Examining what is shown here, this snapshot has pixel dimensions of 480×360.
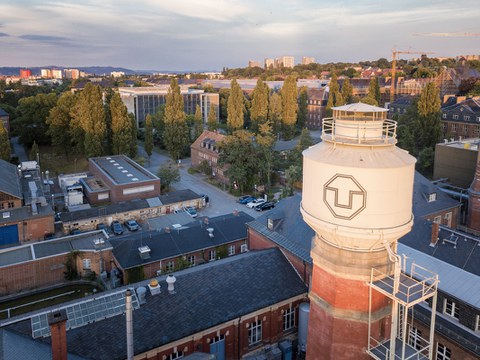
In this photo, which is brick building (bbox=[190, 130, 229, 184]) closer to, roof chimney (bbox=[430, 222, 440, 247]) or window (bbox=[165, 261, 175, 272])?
window (bbox=[165, 261, 175, 272])

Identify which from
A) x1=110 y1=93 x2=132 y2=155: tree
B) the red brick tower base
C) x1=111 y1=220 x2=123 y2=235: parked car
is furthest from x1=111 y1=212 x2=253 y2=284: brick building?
x1=110 y1=93 x2=132 y2=155: tree

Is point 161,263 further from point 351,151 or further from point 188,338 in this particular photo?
point 351,151

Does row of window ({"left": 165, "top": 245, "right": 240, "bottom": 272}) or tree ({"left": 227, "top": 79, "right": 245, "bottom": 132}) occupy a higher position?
tree ({"left": 227, "top": 79, "right": 245, "bottom": 132})

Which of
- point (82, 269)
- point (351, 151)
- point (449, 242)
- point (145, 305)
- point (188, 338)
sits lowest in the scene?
point (82, 269)

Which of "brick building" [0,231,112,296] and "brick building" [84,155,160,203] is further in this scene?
"brick building" [84,155,160,203]

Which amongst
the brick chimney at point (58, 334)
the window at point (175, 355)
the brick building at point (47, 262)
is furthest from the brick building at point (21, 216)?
the brick chimney at point (58, 334)

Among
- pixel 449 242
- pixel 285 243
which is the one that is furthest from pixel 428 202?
pixel 285 243
